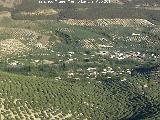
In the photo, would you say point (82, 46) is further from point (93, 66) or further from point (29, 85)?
point (29, 85)

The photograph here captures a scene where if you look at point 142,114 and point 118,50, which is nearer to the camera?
point 142,114

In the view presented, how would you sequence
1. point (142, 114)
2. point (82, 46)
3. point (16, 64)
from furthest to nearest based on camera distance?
point (82, 46)
point (16, 64)
point (142, 114)

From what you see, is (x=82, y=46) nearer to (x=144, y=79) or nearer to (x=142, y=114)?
(x=144, y=79)

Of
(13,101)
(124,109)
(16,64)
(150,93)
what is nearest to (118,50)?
(16,64)

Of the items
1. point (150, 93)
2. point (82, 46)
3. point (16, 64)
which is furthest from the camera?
point (82, 46)

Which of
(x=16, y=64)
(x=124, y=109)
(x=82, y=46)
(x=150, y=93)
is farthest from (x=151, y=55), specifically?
(x=124, y=109)

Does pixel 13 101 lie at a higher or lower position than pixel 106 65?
higher

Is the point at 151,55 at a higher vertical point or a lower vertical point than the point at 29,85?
lower

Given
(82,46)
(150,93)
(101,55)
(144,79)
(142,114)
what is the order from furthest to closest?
(82,46) → (101,55) → (144,79) → (150,93) → (142,114)

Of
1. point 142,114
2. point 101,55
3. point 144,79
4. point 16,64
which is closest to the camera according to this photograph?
point 142,114
